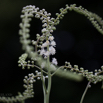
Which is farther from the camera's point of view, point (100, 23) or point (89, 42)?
point (89, 42)

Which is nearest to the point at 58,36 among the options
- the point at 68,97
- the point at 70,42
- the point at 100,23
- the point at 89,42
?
the point at 70,42

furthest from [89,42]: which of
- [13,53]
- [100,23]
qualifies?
[100,23]

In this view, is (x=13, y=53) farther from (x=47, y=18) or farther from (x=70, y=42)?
(x=47, y=18)

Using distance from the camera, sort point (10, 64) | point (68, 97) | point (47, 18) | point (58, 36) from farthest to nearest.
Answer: point (58, 36)
point (10, 64)
point (68, 97)
point (47, 18)

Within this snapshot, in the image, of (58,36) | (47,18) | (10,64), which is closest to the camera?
(47,18)

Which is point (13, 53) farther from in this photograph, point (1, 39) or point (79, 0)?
point (79, 0)

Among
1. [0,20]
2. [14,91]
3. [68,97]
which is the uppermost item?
[0,20]

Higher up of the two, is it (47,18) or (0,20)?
(0,20)
